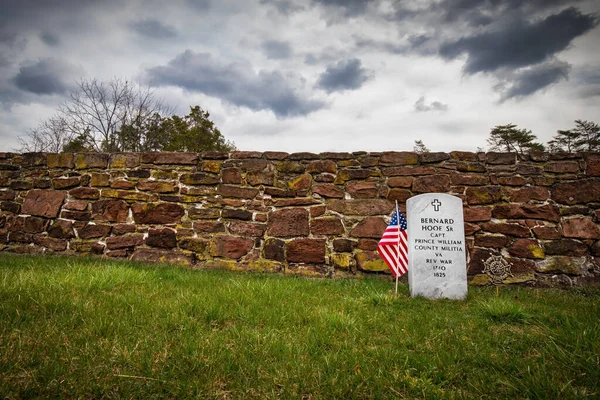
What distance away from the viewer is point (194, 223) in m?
5.52

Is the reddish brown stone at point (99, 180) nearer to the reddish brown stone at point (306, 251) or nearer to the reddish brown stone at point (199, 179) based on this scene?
the reddish brown stone at point (199, 179)

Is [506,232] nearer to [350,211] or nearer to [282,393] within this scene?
[350,211]

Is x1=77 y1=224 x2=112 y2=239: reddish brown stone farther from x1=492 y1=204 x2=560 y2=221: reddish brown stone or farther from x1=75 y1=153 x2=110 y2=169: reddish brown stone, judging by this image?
x1=492 y1=204 x2=560 y2=221: reddish brown stone

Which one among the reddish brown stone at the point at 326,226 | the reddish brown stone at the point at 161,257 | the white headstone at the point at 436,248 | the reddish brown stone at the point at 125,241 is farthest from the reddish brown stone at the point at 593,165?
the reddish brown stone at the point at 125,241

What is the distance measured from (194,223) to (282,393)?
4301mm

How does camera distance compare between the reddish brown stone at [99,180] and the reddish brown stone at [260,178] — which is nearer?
the reddish brown stone at [260,178]

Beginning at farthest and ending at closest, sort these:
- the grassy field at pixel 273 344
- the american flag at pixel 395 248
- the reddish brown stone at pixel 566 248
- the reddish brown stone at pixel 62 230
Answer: the reddish brown stone at pixel 62 230 < the reddish brown stone at pixel 566 248 < the american flag at pixel 395 248 < the grassy field at pixel 273 344

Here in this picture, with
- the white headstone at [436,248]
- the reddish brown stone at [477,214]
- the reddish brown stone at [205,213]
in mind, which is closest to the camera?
the white headstone at [436,248]

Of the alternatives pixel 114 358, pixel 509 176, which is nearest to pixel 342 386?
pixel 114 358

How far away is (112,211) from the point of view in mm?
5617

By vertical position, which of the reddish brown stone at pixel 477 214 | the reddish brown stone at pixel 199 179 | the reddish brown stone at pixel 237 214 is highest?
the reddish brown stone at pixel 199 179

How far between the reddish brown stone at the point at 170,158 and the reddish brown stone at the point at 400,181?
3.63 metres

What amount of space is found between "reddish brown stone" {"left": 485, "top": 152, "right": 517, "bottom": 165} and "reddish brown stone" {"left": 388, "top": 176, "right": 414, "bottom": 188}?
1340mm

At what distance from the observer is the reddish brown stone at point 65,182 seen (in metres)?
5.75
